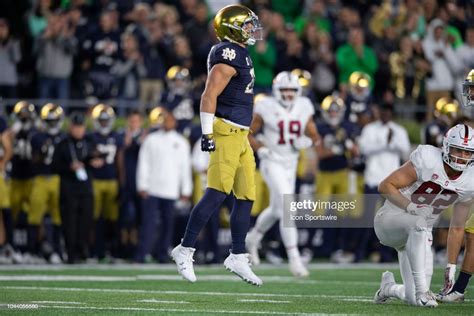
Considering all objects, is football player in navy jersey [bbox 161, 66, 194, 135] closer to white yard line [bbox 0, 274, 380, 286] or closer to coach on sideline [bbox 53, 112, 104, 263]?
coach on sideline [bbox 53, 112, 104, 263]

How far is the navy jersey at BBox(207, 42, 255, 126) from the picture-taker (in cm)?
979

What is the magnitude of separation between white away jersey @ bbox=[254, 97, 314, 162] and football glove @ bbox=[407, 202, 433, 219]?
4.68 metres

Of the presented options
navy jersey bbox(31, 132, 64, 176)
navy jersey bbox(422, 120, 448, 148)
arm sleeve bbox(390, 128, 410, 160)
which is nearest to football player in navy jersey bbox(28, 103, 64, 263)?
navy jersey bbox(31, 132, 64, 176)

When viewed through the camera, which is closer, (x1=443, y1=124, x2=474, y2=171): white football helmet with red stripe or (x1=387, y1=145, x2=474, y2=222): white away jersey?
(x1=443, y1=124, x2=474, y2=171): white football helmet with red stripe

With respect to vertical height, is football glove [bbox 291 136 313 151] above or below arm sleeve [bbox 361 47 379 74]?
below

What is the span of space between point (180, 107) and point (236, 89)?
672cm

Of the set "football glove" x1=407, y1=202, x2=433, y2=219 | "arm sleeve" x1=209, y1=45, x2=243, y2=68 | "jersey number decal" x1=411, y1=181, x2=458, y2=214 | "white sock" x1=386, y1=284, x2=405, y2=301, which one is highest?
"arm sleeve" x1=209, y1=45, x2=243, y2=68

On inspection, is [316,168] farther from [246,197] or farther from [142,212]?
[246,197]

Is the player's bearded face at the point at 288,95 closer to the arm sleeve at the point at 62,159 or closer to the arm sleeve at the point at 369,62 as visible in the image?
the arm sleeve at the point at 62,159

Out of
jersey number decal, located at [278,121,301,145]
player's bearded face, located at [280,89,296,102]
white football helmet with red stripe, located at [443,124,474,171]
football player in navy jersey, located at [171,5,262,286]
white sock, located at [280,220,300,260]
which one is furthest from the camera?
player's bearded face, located at [280,89,296,102]

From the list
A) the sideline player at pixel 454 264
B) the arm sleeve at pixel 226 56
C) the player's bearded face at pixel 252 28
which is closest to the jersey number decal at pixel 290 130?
the player's bearded face at pixel 252 28

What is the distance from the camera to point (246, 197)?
9945 mm

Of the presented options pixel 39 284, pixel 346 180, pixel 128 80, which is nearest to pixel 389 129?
pixel 346 180

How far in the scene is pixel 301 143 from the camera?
13672mm
